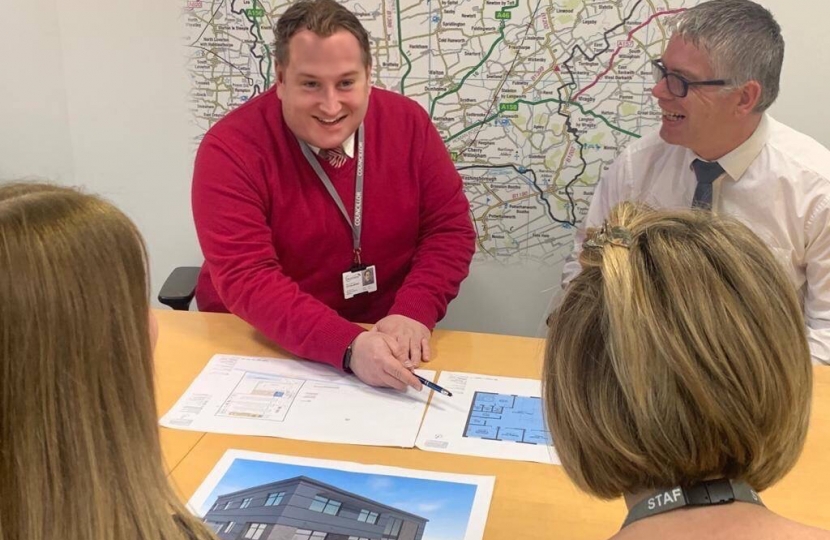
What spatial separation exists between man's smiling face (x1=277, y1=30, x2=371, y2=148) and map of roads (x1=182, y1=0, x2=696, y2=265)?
645 mm

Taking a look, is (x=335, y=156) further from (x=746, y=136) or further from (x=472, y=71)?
(x=746, y=136)

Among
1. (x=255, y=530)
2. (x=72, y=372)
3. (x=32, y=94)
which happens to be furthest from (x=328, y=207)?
(x=32, y=94)

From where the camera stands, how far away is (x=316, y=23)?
1977mm

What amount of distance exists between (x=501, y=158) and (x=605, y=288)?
1887 millimetres

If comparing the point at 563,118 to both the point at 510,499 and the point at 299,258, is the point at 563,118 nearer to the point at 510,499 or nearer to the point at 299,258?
the point at 299,258

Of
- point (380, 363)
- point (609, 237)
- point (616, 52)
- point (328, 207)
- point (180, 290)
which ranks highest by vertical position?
point (616, 52)

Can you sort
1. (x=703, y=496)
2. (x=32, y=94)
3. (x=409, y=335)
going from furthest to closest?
(x=32, y=94) → (x=409, y=335) → (x=703, y=496)

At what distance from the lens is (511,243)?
2.87m

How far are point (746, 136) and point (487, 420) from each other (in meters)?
1.13

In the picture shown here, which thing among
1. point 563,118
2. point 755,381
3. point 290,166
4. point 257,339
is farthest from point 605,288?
point 563,118

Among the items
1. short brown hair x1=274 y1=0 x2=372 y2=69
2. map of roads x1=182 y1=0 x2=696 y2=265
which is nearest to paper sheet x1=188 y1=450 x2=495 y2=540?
short brown hair x1=274 y1=0 x2=372 y2=69

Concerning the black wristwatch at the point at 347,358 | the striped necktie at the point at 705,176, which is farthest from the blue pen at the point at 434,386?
the striped necktie at the point at 705,176

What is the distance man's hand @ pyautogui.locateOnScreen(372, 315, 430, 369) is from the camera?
179cm

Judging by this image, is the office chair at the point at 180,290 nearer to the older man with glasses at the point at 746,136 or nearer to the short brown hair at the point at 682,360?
the older man with glasses at the point at 746,136
